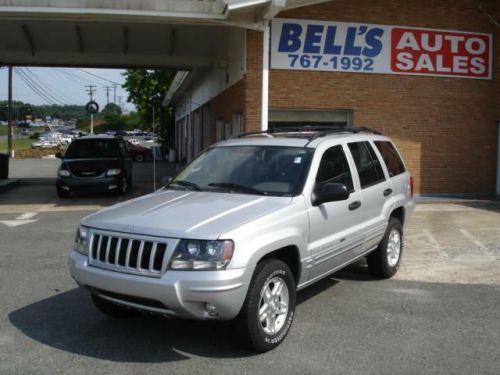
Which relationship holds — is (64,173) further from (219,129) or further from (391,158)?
(391,158)

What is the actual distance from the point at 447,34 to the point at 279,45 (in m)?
4.49

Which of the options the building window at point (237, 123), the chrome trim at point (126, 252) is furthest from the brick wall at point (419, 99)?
the chrome trim at point (126, 252)

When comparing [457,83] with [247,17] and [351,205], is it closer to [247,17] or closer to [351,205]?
[247,17]

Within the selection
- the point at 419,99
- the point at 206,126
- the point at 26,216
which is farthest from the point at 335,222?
the point at 206,126

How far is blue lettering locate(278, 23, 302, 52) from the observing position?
1426cm

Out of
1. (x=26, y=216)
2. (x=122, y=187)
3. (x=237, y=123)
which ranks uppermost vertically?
(x=237, y=123)

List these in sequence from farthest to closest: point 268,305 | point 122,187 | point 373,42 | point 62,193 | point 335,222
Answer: point 122,187 < point 62,193 < point 373,42 < point 335,222 < point 268,305

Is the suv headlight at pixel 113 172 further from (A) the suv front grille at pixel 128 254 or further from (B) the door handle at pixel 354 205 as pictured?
(A) the suv front grille at pixel 128 254

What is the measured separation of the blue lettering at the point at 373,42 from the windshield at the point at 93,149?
7.51 m

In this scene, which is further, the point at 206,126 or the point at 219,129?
the point at 206,126

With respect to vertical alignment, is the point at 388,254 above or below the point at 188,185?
below

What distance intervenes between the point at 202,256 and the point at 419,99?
39.6 feet

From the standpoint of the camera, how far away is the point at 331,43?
1452 cm

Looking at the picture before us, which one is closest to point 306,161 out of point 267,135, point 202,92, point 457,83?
point 267,135
